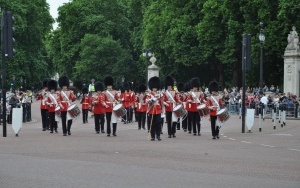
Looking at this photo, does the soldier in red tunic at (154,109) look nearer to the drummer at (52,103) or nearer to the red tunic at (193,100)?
the red tunic at (193,100)

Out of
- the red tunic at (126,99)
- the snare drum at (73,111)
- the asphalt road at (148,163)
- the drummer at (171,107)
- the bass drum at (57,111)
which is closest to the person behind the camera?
the asphalt road at (148,163)

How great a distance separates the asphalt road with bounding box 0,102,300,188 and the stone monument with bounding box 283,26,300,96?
21.3 metres

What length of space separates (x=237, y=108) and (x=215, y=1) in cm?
1204

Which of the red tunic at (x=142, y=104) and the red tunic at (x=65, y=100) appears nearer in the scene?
the red tunic at (x=65, y=100)

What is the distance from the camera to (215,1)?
5291cm

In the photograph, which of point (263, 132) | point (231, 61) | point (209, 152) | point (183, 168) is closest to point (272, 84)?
point (231, 61)

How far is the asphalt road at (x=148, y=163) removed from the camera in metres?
11.2

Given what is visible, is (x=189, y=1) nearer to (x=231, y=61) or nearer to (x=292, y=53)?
(x=231, y=61)

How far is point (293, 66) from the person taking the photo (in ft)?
138

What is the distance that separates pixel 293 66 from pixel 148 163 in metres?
29.6

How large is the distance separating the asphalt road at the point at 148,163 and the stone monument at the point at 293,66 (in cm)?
2130

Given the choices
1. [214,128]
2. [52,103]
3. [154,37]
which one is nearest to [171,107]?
[214,128]

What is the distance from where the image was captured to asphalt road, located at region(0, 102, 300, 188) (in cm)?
1124

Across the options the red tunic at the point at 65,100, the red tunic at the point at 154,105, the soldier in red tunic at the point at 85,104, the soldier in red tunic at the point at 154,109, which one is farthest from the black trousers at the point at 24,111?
the red tunic at the point at 154,105
